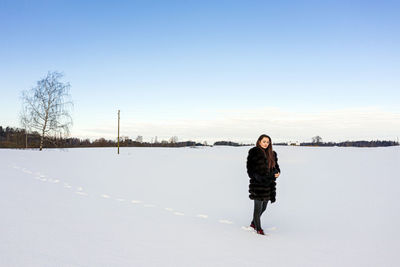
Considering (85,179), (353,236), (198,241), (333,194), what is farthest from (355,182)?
(85,179)

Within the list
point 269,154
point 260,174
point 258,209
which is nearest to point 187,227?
point 258,209

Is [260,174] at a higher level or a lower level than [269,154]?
lower

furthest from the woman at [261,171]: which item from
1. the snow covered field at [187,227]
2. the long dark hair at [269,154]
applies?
the snow covered field at [187,227]

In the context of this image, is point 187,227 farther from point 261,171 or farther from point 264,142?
point 264,142

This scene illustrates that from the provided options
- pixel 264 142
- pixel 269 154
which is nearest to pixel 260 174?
pixel 269 154

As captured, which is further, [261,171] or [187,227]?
[187,227]

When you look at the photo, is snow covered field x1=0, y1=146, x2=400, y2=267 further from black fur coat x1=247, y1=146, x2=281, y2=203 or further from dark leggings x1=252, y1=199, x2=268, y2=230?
black fur coat x1=247, y1=146, x2=281, y2=203

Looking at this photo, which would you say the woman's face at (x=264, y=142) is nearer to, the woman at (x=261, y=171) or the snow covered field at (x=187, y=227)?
the woman at (x=261, y=171)

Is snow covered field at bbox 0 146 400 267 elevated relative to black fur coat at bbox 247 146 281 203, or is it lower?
lower

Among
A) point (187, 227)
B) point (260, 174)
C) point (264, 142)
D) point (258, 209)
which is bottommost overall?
point (187, 227)

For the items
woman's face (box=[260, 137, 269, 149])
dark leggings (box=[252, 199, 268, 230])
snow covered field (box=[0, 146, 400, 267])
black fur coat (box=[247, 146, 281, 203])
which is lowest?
snow covered field (box=[0, 146, 400, 267])

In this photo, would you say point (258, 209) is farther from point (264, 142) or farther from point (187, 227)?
point (187, 227)

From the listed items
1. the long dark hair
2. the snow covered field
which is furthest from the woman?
the snow covered field

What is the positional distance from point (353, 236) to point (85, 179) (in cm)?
960
